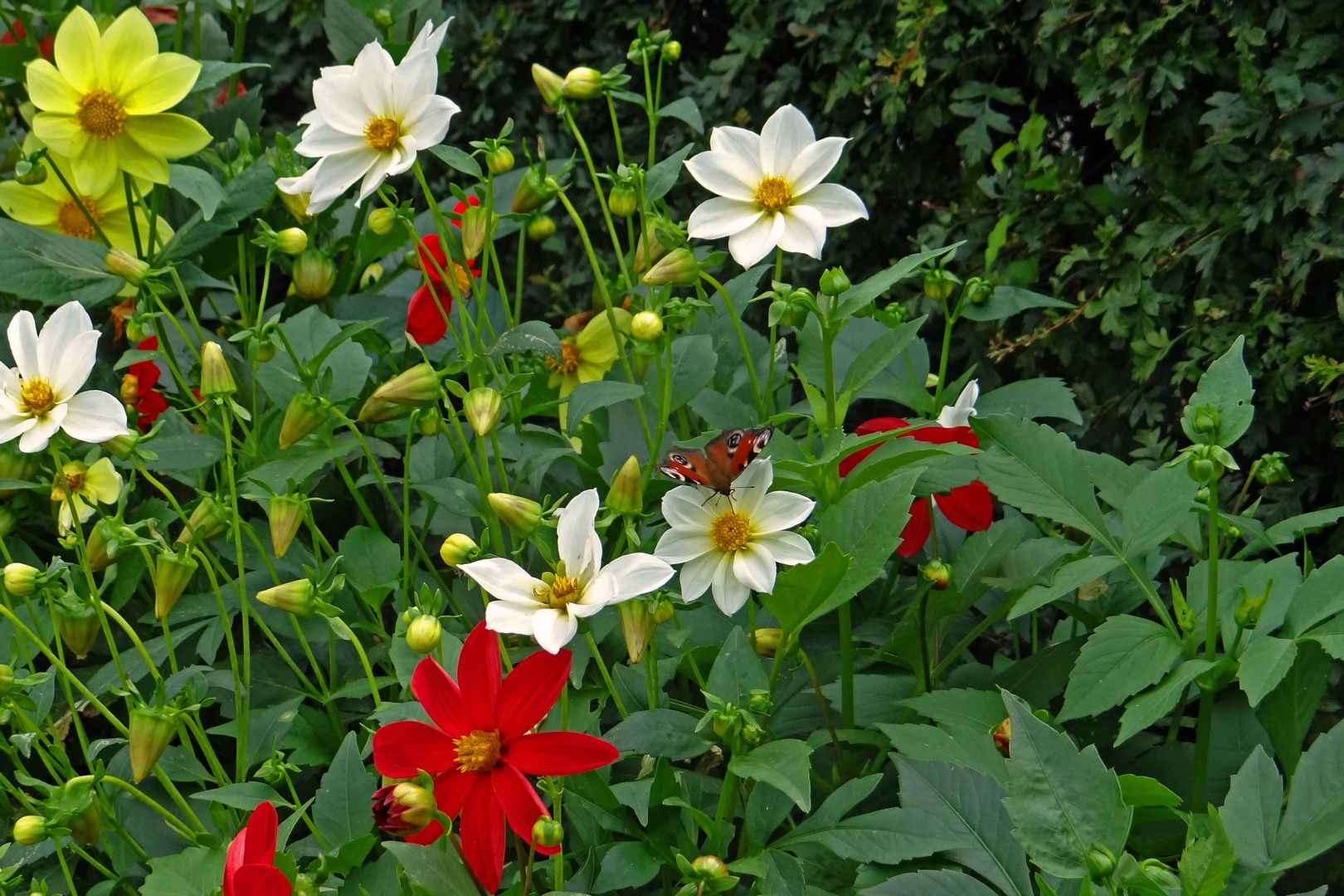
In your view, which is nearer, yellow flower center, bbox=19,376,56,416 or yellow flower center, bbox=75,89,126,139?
yellow flower center, bbox=19,376,56,416

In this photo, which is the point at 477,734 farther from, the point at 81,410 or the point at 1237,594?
the point at 1237,594

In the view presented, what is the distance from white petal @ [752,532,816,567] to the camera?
0.59 meters

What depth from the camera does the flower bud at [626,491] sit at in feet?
2.03

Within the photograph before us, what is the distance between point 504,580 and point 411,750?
0.30ft

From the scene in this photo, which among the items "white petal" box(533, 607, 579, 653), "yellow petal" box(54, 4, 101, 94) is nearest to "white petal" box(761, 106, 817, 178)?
"white petal" box(533, 607, 579, 653)

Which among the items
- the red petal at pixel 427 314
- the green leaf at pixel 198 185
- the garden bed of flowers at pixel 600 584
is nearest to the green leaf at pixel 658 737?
the garden bed of flowers at pixel 600 584

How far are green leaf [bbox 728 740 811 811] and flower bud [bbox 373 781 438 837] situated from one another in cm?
14

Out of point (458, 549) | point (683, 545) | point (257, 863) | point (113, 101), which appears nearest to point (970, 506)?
point (683, 545)

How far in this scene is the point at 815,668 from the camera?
758mm

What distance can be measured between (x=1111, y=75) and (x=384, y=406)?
0.92 meters

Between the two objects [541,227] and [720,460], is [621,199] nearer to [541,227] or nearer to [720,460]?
[541,227]

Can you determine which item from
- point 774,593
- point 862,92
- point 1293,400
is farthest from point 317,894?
point 862,92

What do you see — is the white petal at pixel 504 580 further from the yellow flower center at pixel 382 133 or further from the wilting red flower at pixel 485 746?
the yellow flower center at pixel 382 133

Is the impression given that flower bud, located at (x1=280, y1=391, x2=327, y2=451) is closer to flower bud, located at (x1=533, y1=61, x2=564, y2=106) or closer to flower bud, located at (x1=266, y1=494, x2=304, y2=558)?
flower bud, located at (x1=266, y1=494, x2=304, y2=558)
